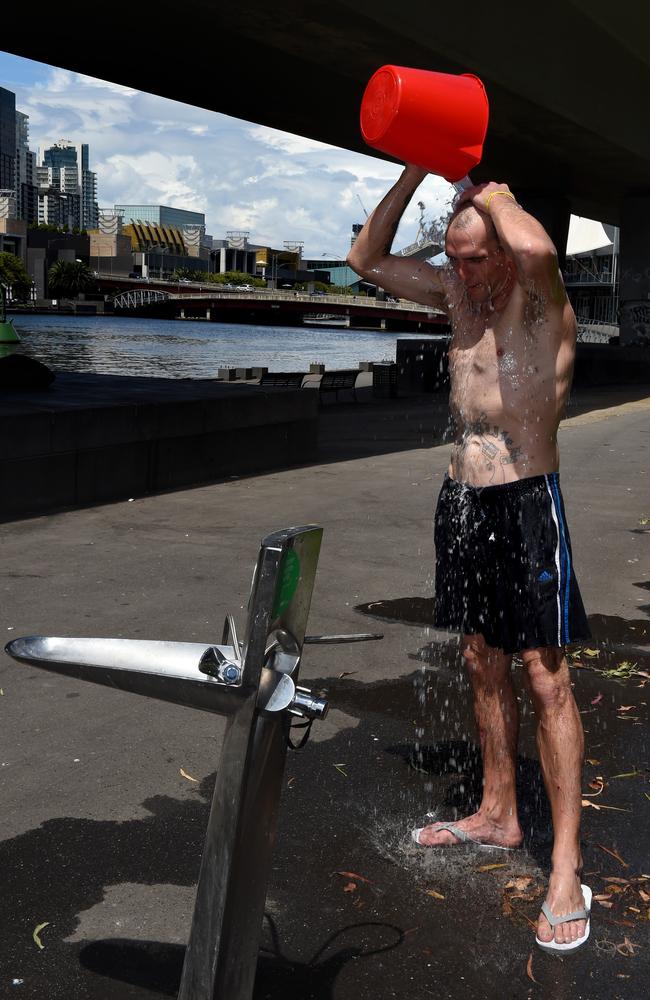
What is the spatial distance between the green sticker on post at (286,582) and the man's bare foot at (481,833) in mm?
1879

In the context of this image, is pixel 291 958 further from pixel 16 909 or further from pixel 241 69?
pixel 241 69

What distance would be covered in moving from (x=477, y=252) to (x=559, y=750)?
1522 millimetres

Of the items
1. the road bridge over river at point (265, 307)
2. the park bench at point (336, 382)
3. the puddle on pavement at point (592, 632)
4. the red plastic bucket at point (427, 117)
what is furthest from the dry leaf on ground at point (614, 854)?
the road bridge over river at point (265, 307)

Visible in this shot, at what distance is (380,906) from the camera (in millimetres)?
3252

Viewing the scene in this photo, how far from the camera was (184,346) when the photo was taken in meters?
72.8

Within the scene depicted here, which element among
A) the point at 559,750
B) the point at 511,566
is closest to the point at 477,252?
the point at 511,566

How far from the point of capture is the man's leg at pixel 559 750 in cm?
321

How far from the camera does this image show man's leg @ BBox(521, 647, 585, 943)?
3.21 m

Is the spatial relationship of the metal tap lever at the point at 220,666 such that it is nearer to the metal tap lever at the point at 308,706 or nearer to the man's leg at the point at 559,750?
the metal tap lever at the point at 308,706

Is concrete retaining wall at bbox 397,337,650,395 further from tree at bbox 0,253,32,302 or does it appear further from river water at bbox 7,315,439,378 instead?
tree at bbox 0,253,32,302

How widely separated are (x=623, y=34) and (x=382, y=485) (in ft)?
41.3

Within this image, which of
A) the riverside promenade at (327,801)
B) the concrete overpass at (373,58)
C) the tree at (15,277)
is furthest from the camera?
the tree at (15,277)

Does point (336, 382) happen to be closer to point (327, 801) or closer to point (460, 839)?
point (327, 801)

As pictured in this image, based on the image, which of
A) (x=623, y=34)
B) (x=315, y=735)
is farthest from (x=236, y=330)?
(x=315, y=735)
